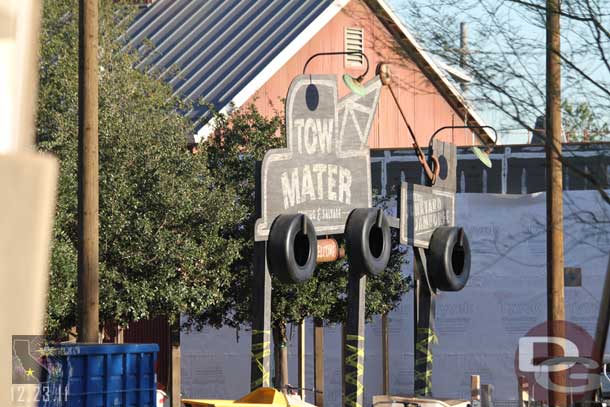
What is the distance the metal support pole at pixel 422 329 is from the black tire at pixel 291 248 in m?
4.32

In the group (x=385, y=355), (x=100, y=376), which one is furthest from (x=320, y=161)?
(x=385, y=355)

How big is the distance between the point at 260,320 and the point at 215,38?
22994 mm

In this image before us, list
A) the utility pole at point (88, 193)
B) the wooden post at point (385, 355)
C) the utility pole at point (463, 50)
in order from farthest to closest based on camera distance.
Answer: the wooden post at point (385, 355), the utility pole at point (88, 193), the utility pole at point (463, 50)

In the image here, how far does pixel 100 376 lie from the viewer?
14188mm

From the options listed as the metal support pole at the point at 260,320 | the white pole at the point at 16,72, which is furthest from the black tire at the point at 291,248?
the white pole at the point at 16,72

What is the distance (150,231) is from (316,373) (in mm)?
9077

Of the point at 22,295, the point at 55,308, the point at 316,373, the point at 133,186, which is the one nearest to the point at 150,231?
the point at 133,186

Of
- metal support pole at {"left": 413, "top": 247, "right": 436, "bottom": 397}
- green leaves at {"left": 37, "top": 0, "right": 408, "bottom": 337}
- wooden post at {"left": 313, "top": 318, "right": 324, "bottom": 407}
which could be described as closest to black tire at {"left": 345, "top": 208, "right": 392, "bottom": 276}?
metal support pole at {"left": 413, "top": 247, "right": 436, "bottom": 397}

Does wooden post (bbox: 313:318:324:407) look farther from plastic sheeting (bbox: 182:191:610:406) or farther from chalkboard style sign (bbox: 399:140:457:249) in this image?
chalkboard style sign (bbox: 399:140:457:249)

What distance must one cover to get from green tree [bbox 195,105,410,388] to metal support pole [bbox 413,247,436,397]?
6.26 metres

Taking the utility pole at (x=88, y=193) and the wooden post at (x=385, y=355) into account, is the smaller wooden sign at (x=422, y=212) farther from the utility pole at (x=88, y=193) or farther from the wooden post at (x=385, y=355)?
the wooden post at (x=385, y=355)

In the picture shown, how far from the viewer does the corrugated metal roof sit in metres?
33.3

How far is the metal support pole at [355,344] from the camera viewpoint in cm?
1598

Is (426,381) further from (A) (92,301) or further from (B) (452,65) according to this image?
(B) (452,65)
